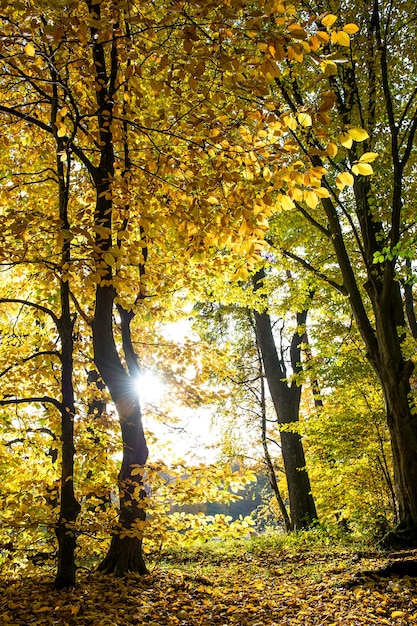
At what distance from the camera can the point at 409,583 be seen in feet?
15.5

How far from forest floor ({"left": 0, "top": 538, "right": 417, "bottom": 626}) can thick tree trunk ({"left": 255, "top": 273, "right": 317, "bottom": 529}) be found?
13.3 ft

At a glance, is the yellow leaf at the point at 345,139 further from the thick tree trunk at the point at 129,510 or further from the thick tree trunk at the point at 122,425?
the thick tree trunk at the point at 129,510

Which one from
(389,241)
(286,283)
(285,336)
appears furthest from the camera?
(285,336)

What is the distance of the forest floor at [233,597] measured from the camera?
3.62 metres

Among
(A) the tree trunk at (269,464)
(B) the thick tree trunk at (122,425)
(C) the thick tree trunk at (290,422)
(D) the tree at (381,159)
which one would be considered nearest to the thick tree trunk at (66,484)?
(B) the thick tree trunk at (122,425)

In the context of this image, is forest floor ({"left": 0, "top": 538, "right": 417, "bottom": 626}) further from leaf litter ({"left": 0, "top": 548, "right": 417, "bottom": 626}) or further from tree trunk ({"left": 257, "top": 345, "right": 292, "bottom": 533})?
tree trunk ({"left": 257, "top": 345, "right": 292, "bottom": 533})

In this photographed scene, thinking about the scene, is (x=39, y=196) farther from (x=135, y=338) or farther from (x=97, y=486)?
(x=97, y=486)

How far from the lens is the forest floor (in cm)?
362

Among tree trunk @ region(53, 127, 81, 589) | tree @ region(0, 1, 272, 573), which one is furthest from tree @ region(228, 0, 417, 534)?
tree trunk @ region(53, 127, 81, 589)

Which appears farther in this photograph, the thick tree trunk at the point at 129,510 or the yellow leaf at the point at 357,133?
the thick tree trunk at the point at 129,510

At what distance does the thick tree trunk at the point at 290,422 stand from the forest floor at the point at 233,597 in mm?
4047

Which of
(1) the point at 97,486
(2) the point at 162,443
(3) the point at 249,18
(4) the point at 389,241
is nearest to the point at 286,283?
(4) the point at 389,241

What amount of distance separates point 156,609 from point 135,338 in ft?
12.4

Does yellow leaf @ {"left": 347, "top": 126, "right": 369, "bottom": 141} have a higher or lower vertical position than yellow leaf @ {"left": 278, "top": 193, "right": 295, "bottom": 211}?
higher
